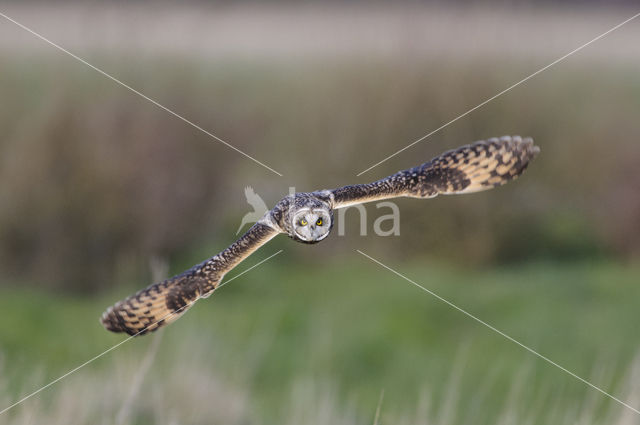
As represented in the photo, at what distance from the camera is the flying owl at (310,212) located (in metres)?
1.15

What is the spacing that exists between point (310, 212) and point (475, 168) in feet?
1.42

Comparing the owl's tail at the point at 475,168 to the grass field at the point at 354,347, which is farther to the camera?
the grass field at the point at 354,347

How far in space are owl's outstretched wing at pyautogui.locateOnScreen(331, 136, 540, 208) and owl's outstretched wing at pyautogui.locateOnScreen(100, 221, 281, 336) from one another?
12.1 inches

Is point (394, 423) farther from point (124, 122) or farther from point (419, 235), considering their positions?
point (124, 122)

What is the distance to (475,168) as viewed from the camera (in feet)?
4.78

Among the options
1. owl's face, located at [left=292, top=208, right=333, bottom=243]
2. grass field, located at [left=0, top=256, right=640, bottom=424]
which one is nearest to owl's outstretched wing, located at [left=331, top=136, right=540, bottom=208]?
owl's face, located at [left=292, top=208, right=333, bottom=243]

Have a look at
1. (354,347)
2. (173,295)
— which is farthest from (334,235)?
(173,295)

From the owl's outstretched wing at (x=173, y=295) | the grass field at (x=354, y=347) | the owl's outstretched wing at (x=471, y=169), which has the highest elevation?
the owl's outstretched wing at (x=471, y=169)

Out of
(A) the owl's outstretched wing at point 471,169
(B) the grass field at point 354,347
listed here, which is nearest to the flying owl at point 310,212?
(A) the owl's outstretched wing at point 471,169

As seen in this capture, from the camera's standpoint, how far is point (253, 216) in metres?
1.39

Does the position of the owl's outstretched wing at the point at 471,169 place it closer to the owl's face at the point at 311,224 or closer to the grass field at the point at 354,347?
the owl's face at the point at 311,224

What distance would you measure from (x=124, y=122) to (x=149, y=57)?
479 millimetres

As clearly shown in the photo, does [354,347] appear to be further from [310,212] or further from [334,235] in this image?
[310,212]

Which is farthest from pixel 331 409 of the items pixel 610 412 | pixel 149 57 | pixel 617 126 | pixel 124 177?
pixel 617 126
